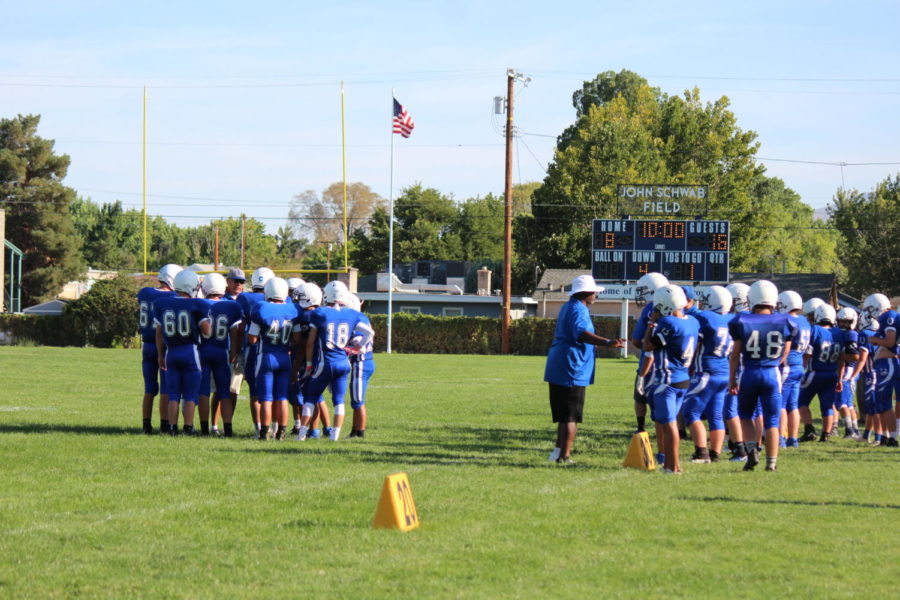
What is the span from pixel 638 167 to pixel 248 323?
52.9 m

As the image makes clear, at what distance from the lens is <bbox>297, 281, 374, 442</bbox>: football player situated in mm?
12070

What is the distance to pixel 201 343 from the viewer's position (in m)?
12.4

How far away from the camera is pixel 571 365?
10.7 meters

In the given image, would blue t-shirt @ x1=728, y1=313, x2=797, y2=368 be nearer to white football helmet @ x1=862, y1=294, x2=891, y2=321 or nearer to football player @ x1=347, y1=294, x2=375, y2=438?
white football helmet @ x1=862, y1=294, x2=891, y2=321

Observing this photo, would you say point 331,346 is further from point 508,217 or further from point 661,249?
point 508,217

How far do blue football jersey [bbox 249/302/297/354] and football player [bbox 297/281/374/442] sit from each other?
29 cm

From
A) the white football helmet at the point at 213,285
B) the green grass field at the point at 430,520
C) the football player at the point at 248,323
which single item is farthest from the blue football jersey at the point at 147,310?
the green grass field at the point at 430,520

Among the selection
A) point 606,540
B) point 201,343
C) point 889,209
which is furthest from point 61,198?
point 606,540

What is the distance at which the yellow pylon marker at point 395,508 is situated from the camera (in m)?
7.07

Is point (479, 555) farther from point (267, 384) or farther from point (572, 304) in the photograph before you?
point (267, 384)

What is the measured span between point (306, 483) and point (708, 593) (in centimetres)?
432

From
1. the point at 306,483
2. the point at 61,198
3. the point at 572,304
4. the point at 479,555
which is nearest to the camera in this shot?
the point at 479,555

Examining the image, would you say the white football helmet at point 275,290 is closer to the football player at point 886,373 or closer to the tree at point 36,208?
the football player at point 886,373

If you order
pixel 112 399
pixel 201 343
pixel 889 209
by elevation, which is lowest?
pixel 112 399
